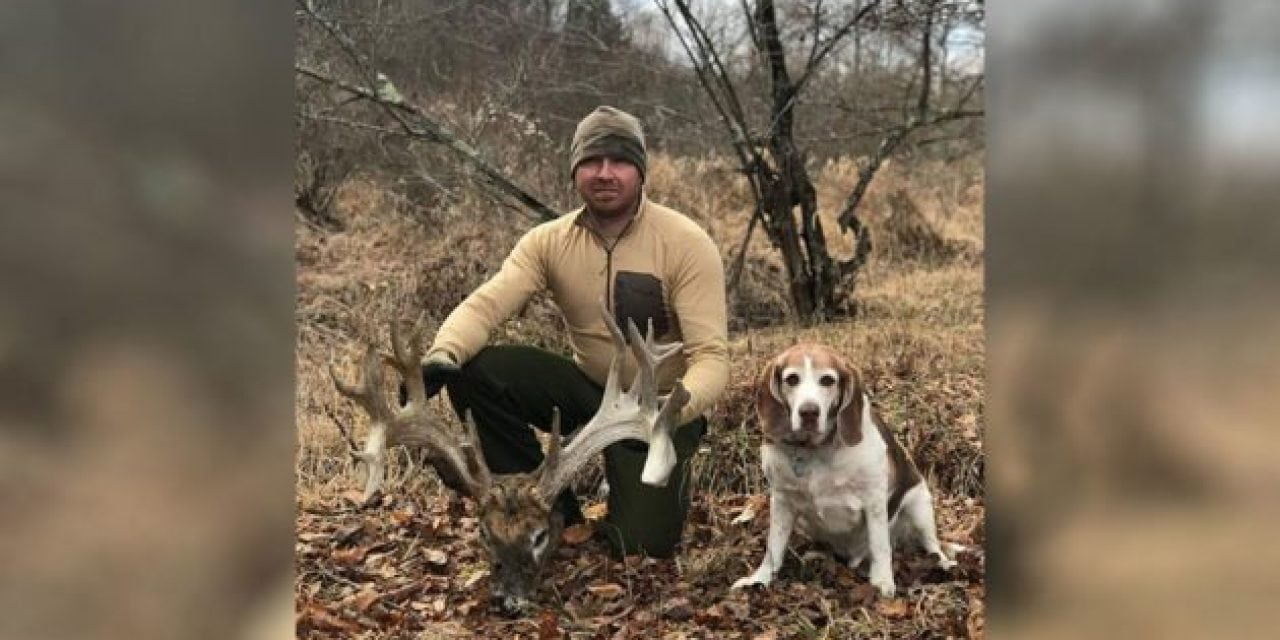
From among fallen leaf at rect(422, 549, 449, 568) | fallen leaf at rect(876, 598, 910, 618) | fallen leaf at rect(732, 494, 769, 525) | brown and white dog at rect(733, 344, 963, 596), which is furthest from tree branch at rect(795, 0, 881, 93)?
fallen leaf at rect(876, 598, 910, 618)

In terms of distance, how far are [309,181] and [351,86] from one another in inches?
153

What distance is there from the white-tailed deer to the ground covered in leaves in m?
0.20

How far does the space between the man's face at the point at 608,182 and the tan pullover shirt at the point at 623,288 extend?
0.37ft

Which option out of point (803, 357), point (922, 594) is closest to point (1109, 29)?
point (803, 357)

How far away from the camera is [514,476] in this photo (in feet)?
13.3

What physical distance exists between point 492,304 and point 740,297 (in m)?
4.30

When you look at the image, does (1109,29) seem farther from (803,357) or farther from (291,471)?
(803,357)

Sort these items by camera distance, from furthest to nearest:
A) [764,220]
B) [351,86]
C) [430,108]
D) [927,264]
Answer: [927,264] < [430,108] < [764,220] < [351,86]

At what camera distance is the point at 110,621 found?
1046mm

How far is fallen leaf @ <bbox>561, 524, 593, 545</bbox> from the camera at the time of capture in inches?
183

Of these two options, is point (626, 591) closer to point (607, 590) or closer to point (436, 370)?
point (607, 590)

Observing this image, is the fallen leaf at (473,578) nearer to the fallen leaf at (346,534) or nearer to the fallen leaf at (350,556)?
the fallen leaf at (350,556)

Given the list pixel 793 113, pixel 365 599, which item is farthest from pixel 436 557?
pixel 793 113

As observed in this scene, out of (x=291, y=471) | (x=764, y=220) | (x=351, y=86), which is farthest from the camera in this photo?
(x=764, y=220)
